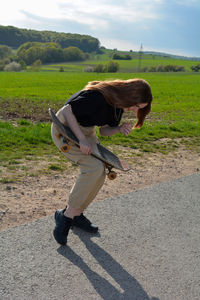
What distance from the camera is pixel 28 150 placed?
625 centimetres

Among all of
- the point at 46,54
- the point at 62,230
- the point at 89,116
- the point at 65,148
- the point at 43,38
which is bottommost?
the point at 62,230

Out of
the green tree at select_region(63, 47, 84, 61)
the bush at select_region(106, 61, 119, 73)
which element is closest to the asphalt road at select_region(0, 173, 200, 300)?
the bush at select_region(106, 61, 119, 73)

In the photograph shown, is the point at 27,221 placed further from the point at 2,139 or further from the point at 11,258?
the point at 2,139

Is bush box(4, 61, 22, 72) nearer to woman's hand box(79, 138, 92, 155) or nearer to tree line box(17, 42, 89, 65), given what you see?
tree line box(17, 42, 89, 65)

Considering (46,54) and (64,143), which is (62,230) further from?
(46,54)

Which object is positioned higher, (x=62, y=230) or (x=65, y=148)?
(x=65, y=148)

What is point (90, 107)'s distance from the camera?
3059 millimetres

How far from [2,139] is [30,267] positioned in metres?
4.22

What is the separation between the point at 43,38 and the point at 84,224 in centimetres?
14217

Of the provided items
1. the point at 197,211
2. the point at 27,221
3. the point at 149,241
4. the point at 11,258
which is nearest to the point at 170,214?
the point at 197,211

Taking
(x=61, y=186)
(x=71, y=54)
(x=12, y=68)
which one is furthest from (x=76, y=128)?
(x=71, y=54)

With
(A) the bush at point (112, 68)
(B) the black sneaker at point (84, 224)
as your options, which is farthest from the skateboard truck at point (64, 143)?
(A) the bush at point (112, 68)

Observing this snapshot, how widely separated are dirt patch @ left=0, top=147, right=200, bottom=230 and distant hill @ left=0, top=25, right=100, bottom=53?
Result: 129m

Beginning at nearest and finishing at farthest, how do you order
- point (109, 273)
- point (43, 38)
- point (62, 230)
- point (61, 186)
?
point (109, 273) → point (62, 230) → point (61, 186) → point (43, 38)
